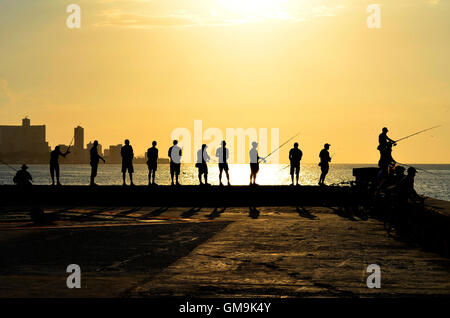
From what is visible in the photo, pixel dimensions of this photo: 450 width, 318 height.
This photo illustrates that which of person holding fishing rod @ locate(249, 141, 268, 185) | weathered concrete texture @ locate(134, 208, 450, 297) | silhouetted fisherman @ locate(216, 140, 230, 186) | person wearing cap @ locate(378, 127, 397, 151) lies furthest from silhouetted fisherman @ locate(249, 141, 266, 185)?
weathered concrete texture @ locate(134, 208, 450, 297)

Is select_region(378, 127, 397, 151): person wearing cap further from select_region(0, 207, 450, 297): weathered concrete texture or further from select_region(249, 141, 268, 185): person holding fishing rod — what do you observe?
select_region(249, 141, 268, 185): person holding fishing rod

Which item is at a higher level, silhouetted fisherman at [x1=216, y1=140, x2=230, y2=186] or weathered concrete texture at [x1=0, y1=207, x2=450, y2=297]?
silhouetted fisherman at [x1=216, y1=140, x2=230, y2=186]

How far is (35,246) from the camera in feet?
43.5

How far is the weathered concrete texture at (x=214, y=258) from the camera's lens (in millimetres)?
8695

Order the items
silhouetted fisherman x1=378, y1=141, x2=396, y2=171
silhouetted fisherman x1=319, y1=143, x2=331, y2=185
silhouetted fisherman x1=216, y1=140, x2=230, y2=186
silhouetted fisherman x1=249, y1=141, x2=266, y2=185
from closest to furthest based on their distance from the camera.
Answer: silhouetted fisherman x1=378, y1=141, x2=396, y2=171
silhouetted fisherman x1=249, y1=141, x2=266, y2=185
silhouetted fisherman x1=319, y1=143, x2=331, y2=185
silhouetted fisherman x1=216, y1=140, x2=230, y2=186

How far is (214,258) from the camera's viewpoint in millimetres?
11469

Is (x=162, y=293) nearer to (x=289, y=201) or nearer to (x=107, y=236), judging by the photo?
(x=107, y=236)

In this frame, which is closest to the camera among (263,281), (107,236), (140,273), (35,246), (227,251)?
(263,281)

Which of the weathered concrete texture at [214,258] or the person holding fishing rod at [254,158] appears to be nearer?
the weathered concrete texture at [214,258]

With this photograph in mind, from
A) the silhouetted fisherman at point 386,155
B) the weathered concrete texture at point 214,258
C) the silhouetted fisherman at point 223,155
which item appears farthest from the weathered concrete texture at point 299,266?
the silhouetted fisherman at point 223,155

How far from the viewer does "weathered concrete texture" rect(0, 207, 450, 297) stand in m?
8.70

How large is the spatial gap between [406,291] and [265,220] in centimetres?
1075

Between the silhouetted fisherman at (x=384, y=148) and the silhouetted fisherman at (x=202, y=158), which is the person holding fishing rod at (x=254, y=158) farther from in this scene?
the silhouetted fisherman at (x=384, y=148)

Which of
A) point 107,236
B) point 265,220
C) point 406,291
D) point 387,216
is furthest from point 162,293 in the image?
point 265,220
